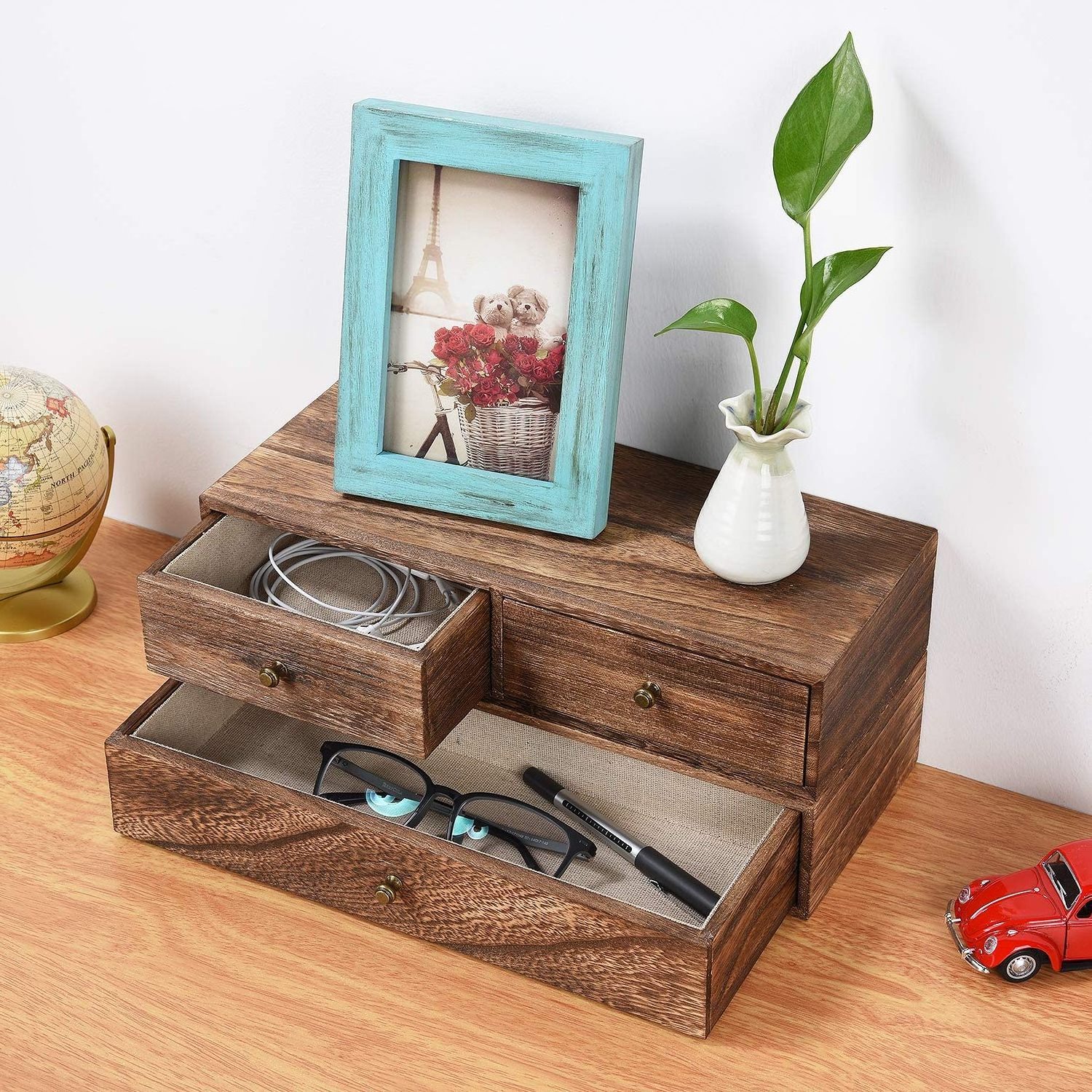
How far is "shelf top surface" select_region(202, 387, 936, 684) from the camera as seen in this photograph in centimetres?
106

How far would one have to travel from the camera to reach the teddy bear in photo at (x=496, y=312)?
3.69ft

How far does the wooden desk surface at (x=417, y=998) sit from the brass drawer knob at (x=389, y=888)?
0.04m

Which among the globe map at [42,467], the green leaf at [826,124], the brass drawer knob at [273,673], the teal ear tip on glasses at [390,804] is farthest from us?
the globe map at [42,467]

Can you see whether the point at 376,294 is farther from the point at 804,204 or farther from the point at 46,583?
the point at 46,583

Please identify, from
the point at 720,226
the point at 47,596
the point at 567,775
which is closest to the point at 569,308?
the point at 720,226

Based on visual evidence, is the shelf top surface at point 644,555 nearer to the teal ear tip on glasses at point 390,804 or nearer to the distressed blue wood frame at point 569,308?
the distressed blue wood frame at point 569,308

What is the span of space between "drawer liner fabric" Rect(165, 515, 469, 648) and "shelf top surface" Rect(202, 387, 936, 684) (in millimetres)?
40

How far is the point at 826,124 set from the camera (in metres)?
1.00

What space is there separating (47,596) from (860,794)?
78 centimetres

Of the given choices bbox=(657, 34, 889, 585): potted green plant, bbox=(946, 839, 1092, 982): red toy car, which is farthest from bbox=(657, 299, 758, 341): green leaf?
bbox=(946, 839, 1092, 982): red toy car

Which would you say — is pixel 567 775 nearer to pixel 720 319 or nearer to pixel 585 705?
pixel 585 705

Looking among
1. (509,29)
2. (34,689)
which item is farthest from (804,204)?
(34,689)

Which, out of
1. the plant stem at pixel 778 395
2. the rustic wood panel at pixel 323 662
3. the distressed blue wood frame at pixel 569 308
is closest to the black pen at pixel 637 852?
the rustic wood panel at pixel 323 662

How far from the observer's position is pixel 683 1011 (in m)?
1.02
